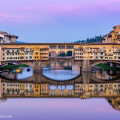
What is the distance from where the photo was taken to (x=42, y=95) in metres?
32.7

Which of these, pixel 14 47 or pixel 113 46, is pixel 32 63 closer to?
pixel 14 47

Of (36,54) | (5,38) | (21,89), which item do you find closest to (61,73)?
(36,54)

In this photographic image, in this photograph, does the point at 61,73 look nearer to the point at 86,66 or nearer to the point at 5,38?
the point at 86,66

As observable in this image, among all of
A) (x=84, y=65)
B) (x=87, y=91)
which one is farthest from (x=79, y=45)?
(x=87, y=91)

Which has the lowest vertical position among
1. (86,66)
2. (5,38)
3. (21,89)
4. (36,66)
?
(21,89)

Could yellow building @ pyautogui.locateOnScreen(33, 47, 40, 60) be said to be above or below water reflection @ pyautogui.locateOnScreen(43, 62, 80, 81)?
above

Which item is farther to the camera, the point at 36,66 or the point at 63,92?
the point at 36,66

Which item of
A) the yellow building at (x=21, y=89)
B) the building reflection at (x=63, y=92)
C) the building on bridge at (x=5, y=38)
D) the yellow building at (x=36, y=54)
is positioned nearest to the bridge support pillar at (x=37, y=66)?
the yellow building at (x=36, y=54)

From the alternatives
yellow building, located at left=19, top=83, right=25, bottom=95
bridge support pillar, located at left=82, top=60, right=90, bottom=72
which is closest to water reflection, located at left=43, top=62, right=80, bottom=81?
bridge support pillar, located at left=82, top=60, right=90, bottom=72

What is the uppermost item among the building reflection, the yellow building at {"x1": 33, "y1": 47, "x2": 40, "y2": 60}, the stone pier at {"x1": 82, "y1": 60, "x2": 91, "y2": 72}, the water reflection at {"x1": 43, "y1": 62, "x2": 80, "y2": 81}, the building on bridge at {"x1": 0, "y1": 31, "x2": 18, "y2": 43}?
the building on bridge at {"x1": 0, "y1": 31, "x2": 18, "y2": 43}

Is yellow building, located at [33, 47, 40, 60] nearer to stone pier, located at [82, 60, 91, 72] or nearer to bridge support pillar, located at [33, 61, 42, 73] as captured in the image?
bridge support pillar, located at [33, 61, 42, 73]

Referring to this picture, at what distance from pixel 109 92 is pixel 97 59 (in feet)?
88.3

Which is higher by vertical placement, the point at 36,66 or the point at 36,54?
the point at 36,54

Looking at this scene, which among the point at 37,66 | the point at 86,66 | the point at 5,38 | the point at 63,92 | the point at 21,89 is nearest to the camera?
the point at 63,92
